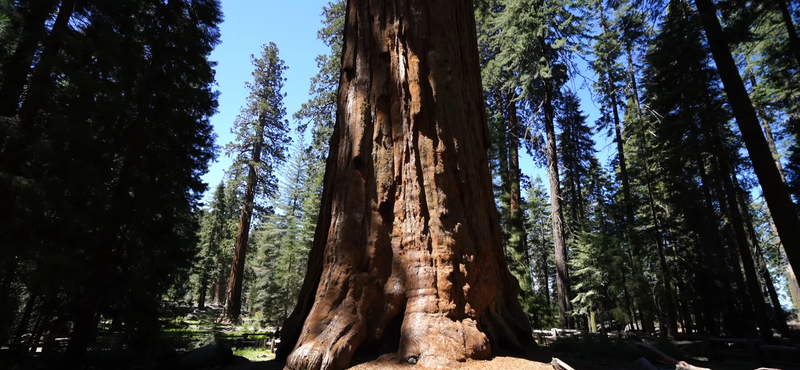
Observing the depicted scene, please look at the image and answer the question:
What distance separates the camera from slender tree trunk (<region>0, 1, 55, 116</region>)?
6.28 metres

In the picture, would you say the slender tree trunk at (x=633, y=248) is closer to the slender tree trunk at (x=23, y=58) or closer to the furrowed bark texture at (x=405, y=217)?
the furrowed bark texture at (x=405, y=217)

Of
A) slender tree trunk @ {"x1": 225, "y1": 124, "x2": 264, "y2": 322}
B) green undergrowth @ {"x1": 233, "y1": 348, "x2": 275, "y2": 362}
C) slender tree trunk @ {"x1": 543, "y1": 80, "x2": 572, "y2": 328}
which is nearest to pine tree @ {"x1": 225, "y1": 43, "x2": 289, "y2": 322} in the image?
slender tree trunk @ {"x1": 225, "y1": 124, "x2": 264, "y2": 322}

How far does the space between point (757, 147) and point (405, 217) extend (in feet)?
29.7

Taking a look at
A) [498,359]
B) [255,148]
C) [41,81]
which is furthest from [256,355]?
[255,148]

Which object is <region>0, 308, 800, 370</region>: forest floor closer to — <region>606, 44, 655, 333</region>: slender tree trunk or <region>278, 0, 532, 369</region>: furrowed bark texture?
<region>278, 0, 532, 369</region>: furrowed bark texture

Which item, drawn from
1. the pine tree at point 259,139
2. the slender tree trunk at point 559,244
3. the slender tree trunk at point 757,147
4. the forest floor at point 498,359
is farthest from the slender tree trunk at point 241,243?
the slender tree trunk at point 757,147

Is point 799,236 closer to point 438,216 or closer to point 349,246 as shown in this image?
point 438,216

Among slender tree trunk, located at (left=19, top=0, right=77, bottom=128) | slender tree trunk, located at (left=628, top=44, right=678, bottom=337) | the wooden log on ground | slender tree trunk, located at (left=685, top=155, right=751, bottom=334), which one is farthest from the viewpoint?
slender tree trunk, located at (left=628, top=44, right=678, bottom=337)

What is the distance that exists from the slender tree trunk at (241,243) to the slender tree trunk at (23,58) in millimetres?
14584

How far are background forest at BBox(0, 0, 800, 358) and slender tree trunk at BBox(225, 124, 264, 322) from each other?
123mm

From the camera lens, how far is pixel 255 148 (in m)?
22.9

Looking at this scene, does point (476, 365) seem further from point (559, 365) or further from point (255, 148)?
point (255, 148)

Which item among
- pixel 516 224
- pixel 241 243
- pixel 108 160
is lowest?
pixel 108 160

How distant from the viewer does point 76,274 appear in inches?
280
